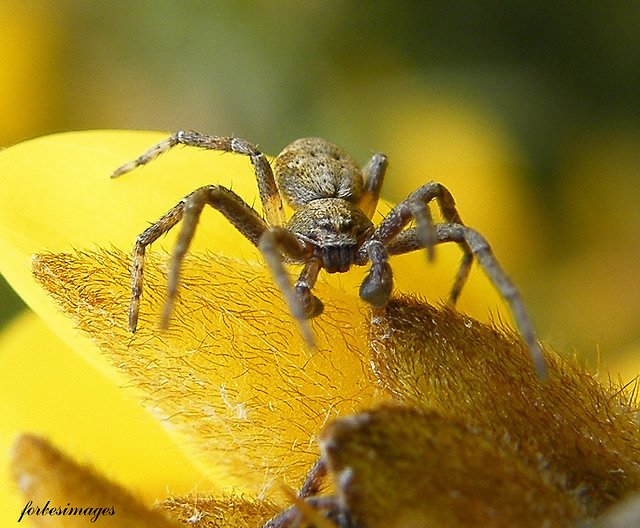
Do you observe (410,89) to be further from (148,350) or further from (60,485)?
(60,485)

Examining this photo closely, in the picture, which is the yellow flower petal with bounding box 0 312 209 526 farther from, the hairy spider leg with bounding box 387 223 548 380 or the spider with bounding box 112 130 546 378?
the hairy spider leg with bounding box 387 223 548 380

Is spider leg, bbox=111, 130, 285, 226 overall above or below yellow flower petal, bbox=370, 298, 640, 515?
below

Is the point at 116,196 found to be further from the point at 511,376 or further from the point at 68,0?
the point at 68,0

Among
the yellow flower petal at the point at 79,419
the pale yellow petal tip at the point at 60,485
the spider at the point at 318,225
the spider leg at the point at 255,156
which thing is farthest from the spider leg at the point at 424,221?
the pale yellow petal tip at the point at 60,485

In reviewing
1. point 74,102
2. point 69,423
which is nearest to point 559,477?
point 69,423

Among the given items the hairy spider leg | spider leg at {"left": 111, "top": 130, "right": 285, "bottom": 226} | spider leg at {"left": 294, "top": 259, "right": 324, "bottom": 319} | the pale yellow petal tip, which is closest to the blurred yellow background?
spider leg at {"left": 111, "top": 130, "right": 285, "bottom": 226}

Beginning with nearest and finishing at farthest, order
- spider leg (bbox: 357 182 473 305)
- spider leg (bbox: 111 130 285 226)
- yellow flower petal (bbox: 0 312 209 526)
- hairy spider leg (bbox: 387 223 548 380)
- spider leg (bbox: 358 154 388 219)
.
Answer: hairy spider leg (bbox: 387 223 548 380) < yellow flower petal (bbox: 0 312 209 526) < spider leg (bbox: 357 182 473 305) < spider leg (bbox: 111 130 285 226) < spider leg (bbox: 358 154 388 219)

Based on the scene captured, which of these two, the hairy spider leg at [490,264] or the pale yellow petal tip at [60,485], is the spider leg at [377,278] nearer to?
the hairy spider leg at [490,264]

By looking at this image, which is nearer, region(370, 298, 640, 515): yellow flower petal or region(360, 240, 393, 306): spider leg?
region(370, 298, 640, 515): yellow flower petal

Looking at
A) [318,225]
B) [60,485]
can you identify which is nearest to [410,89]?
[318,225]
